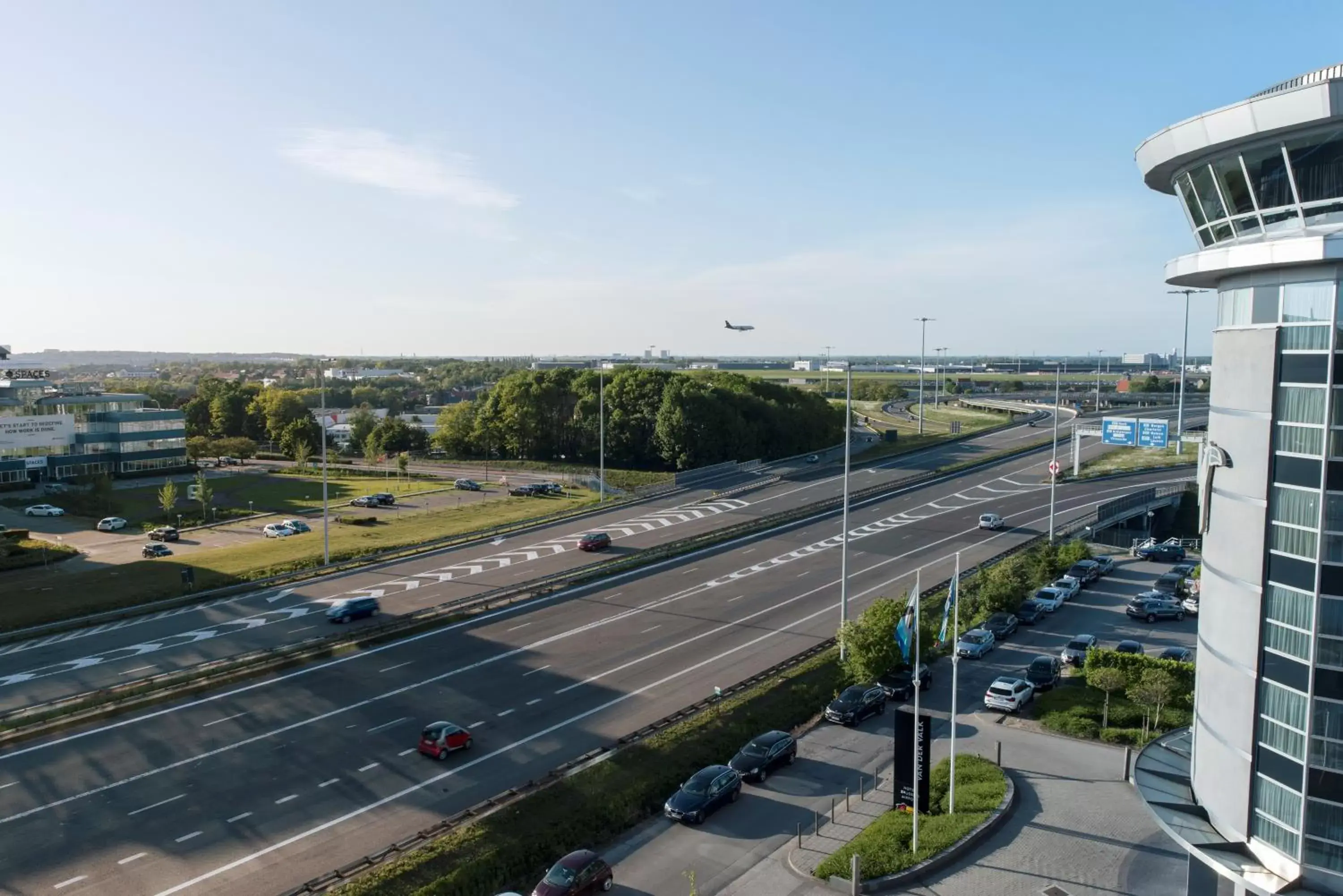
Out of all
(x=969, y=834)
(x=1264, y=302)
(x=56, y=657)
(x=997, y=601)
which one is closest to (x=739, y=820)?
(x=969, y=834)

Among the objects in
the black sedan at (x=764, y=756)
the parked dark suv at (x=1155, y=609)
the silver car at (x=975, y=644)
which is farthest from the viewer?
the parked dark suv at (x=1155, y=609)

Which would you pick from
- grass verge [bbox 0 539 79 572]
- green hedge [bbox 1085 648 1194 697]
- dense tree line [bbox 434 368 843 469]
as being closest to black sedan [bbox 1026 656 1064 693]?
green hedge [bbox 1085 648 1194 697]

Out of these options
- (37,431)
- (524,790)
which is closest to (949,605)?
(524,790)

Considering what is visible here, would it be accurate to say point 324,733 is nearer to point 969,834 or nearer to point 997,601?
point 969,834

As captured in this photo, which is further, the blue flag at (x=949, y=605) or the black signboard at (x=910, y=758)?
the blue flag at (x=949, y=605)

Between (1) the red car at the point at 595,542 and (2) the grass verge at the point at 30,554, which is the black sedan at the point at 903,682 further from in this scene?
(2) the grass verge at the point at 30,554

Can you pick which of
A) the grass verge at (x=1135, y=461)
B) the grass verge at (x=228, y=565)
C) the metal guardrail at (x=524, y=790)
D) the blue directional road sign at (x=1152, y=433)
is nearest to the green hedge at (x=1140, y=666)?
the metal guardrail at (x=524, y=790)

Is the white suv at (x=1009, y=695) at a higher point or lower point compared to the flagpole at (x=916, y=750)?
lower

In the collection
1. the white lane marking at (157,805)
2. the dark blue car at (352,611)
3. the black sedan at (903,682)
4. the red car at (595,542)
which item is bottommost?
the white lane marking at (157,805)
